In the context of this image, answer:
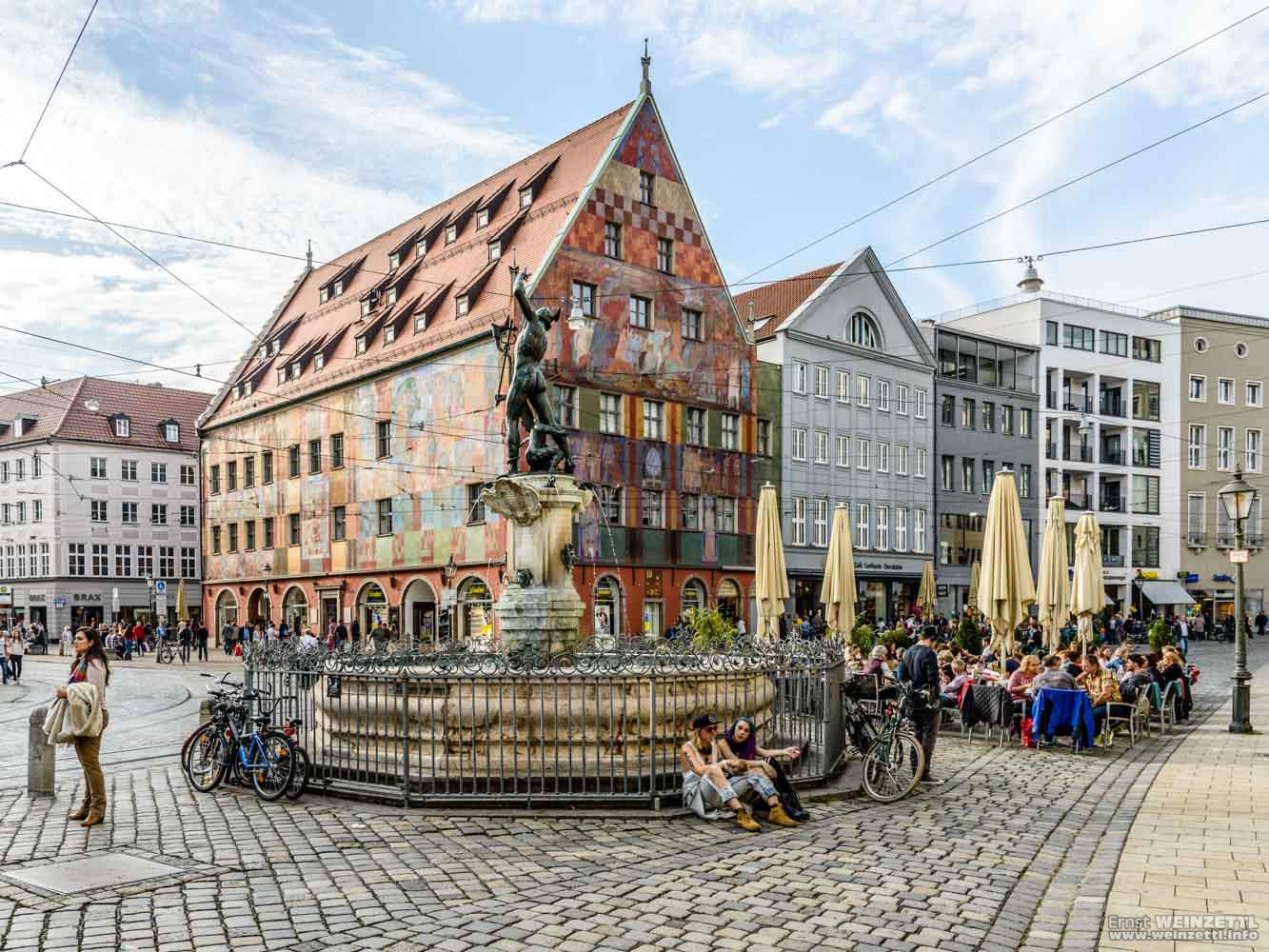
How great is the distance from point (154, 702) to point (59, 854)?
15.7 m

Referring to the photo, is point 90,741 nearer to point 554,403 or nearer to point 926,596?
point 554,403

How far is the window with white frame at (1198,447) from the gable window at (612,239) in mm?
40666

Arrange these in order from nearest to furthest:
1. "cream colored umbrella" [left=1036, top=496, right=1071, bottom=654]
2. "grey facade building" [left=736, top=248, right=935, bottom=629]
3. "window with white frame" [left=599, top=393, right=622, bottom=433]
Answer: "cream colored umbrella" [left=1036, top=496, right=1071, bottom=654], "window with white frame" [left=599, top=393, right=622, bottom=433], "grey facade building" [left=736, top=248, right=935, bottom=629]

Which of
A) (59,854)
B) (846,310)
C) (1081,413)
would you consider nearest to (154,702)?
(59,854)

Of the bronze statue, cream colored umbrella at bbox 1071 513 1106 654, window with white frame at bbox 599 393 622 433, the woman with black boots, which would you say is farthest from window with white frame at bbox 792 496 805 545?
the woman with black boots

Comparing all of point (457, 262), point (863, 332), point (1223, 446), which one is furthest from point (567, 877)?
point (1223, 446)

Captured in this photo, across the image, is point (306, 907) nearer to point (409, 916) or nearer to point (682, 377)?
point (409, 916)

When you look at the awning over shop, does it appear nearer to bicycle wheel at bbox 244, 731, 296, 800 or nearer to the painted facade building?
the painted facade building

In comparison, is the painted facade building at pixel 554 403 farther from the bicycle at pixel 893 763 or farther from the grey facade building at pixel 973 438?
the bicycle at pixel 893 763

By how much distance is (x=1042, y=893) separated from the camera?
303 inches

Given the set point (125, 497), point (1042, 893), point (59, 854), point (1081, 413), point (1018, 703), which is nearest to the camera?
point (1042, 893)

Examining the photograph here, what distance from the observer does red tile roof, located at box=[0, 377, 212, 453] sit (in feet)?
206

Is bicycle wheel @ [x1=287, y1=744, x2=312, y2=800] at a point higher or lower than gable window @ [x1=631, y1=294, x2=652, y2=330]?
lower

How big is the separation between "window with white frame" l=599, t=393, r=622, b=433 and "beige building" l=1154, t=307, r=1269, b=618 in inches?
1536
